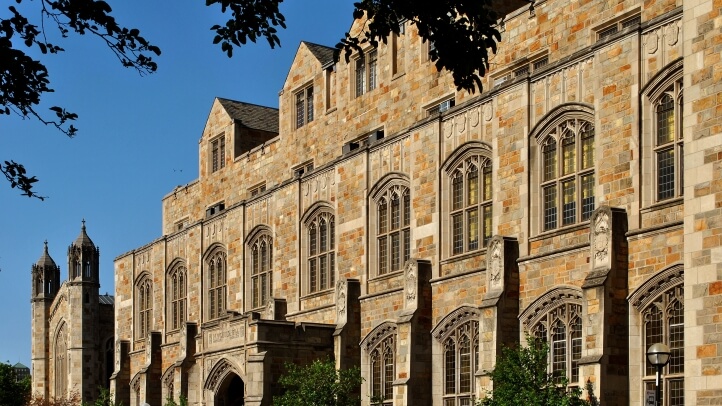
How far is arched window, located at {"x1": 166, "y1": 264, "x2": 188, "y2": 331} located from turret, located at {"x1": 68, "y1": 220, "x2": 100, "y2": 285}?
73.1 feet

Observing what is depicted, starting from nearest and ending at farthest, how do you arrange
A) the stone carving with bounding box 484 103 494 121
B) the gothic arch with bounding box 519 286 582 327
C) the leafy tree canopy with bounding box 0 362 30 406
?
1. the gothic arch with bounding box 519 286 582 327
2. the stone carving with bounding box 484 103 494 121
3. the leafy tree canopy with bounding box 0 362 30 406

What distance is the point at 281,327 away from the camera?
40625 millimetres

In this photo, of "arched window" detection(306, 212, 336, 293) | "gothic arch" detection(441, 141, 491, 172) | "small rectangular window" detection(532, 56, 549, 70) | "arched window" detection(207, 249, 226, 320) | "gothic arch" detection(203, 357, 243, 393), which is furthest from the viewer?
"arched window" detection(207, 249, 226, 320)

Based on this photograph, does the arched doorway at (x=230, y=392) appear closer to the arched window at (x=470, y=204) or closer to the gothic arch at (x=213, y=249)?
the gothic arch at (x=213, y=249)

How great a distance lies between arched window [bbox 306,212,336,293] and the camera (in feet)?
140

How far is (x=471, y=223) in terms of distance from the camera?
35562 millimetres

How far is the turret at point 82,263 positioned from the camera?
7612 cm

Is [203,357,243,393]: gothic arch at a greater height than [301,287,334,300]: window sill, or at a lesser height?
lesser

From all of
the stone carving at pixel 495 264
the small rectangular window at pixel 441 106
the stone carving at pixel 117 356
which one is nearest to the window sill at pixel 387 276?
the small rectangular window at pixel 441 106

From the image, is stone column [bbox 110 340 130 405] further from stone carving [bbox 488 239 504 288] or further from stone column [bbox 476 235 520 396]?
stone carving [bbox 488 239 504 288]

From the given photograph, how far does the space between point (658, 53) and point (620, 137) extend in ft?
6.83

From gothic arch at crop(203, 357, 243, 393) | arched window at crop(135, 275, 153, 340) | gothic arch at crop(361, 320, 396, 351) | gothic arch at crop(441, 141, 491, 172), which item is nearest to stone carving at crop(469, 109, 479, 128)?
gothic arch at crop(441, 141, 491, 172)

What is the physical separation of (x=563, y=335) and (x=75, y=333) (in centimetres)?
4831

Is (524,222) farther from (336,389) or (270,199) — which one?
(270,199)
